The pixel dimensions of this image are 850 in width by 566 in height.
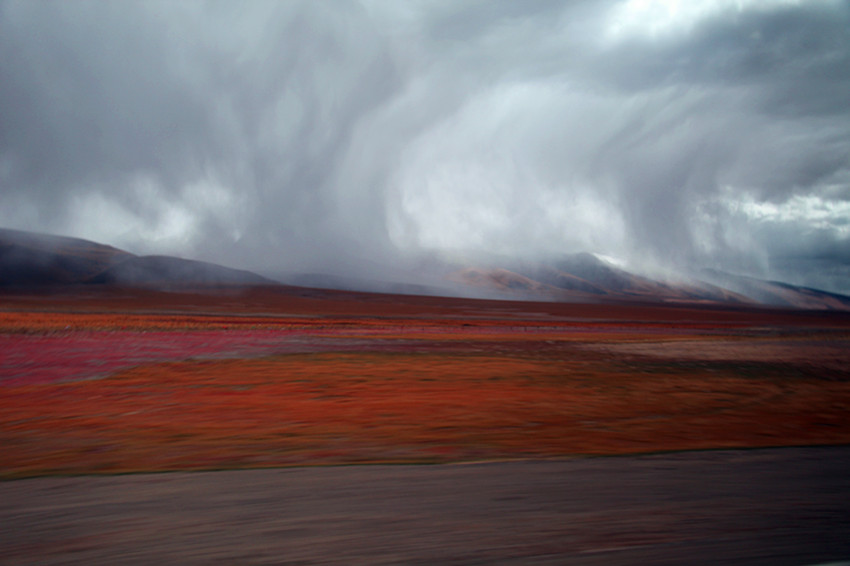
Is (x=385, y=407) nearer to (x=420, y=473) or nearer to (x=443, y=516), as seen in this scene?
(x=420, y=473)

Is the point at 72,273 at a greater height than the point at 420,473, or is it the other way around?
the point at 72,273

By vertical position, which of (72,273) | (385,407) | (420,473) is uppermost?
(72,273)

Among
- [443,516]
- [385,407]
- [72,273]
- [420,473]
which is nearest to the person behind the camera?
[443,516]

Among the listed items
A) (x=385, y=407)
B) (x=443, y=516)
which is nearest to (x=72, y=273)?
(x=385, y=407)

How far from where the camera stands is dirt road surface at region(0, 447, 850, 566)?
4121 millimetres

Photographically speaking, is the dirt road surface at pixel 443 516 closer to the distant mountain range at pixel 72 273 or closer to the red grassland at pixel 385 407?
the red grassland at pixel 385 407

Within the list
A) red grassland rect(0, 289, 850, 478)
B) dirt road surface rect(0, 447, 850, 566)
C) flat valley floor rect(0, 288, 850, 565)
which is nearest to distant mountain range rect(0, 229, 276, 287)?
red grassland rect(0, 289, 850, 478)

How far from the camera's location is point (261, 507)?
5004mm

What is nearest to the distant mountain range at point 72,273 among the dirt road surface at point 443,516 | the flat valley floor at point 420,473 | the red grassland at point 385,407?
the red grassland at point 385,407

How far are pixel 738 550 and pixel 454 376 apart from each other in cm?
1209

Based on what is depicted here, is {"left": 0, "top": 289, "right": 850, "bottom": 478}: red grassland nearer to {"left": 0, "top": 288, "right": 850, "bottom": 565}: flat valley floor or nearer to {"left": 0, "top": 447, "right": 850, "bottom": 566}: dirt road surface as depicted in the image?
{"left": 0, "top": 288, "right": 850, "bottom": 565}: flat valley floor

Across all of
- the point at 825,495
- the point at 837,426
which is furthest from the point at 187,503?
the point at 837,426

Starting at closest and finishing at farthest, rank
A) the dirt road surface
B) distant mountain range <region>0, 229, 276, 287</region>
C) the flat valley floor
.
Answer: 1. the dirt road surface
2. the flat valley floor
3. distant mountain range <region>0, 229, 276, 287</region>

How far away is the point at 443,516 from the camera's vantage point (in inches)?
190
